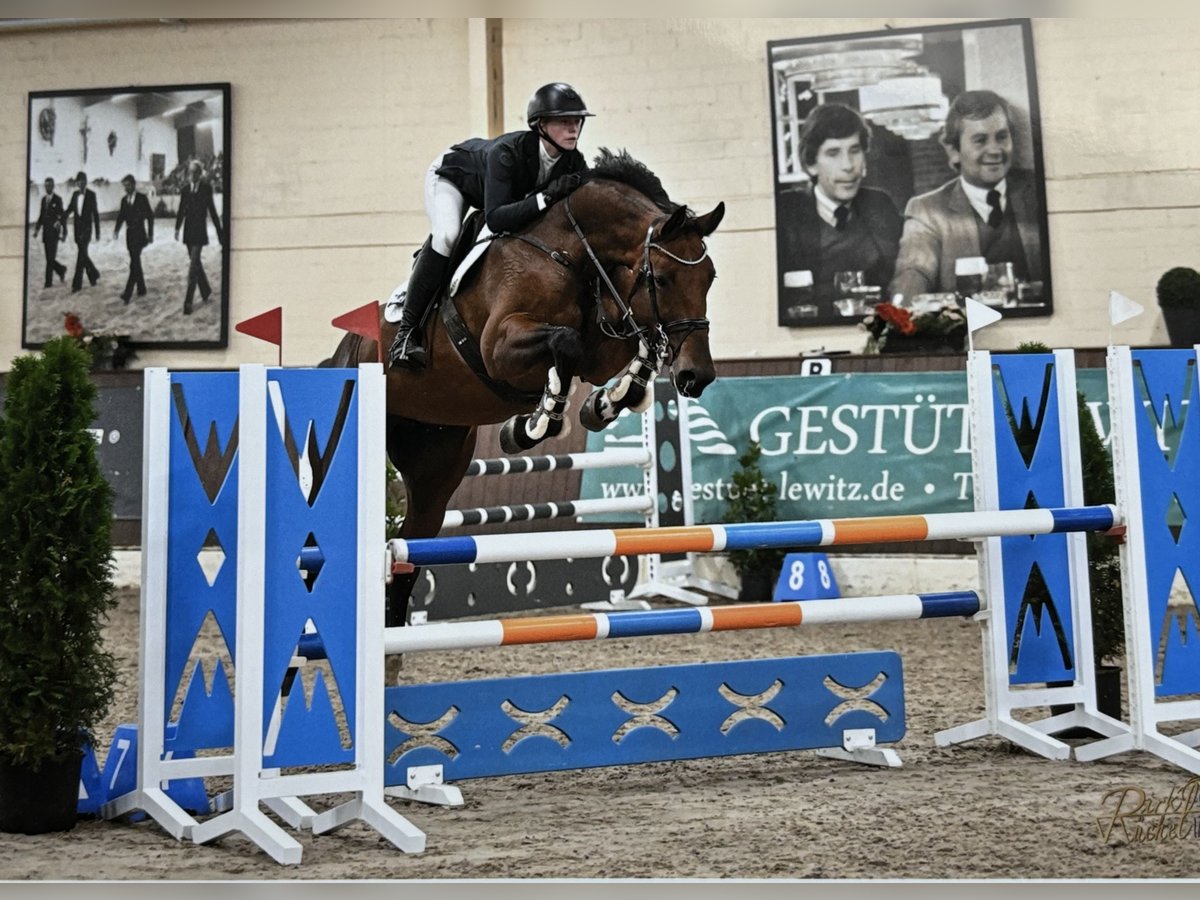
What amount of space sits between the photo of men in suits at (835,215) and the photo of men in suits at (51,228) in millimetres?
4816

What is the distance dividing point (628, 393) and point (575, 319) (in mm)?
292

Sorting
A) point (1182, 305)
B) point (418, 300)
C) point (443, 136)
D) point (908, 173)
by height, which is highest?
point (443, 136)

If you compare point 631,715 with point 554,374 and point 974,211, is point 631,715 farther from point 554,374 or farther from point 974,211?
point 974,211

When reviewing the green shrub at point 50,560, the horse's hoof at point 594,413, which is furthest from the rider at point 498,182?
the green shrub at point 50,560

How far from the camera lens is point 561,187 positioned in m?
3.36

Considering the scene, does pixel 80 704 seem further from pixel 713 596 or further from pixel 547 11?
pixel 547 11

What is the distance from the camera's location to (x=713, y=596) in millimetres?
6711

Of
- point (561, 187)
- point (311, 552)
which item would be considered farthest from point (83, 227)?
point (311, 552)

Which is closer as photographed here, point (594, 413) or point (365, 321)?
point (365, 321)

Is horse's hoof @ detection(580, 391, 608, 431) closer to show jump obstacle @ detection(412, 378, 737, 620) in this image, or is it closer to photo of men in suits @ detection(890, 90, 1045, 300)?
show jump obstacle @ detection(412, 378, 737, 620)

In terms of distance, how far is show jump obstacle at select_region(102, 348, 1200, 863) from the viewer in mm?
2389

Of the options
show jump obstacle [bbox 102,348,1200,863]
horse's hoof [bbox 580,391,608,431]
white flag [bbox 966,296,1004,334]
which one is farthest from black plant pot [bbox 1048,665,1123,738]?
horse's hoof [bbox 580,391,608,431]

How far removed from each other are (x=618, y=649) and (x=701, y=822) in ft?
9.47

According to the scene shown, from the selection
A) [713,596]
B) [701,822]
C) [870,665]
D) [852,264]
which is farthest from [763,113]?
[701,822]
